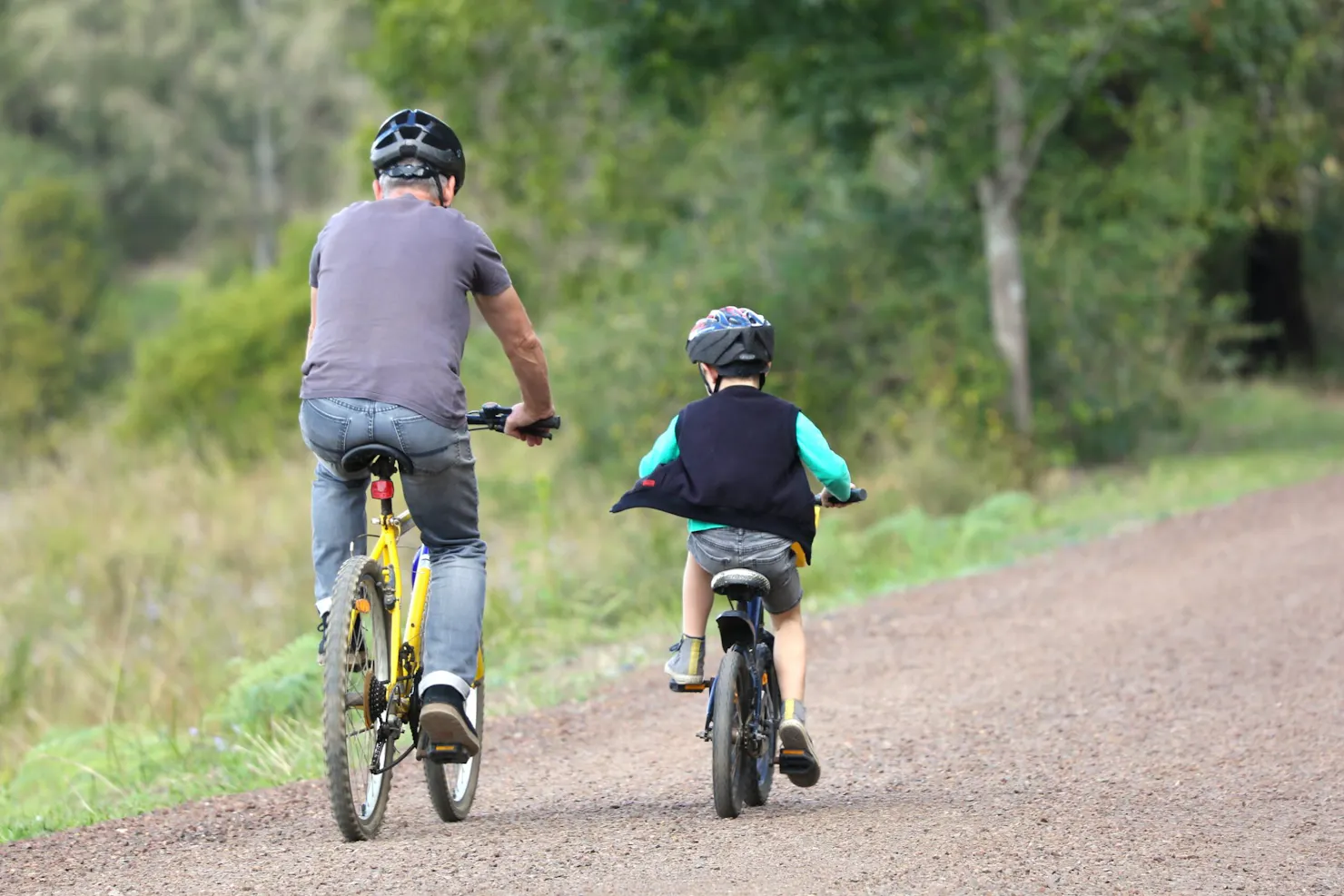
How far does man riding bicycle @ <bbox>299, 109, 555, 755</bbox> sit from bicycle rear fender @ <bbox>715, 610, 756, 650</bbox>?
75cm

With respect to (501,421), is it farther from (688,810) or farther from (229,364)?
(229,364)

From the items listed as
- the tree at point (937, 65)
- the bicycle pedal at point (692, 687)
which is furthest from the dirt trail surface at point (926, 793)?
the tree at point (937, 65)

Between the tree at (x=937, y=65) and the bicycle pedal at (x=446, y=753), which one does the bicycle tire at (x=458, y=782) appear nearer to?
the bicycle pedal at (x=446, y=753)

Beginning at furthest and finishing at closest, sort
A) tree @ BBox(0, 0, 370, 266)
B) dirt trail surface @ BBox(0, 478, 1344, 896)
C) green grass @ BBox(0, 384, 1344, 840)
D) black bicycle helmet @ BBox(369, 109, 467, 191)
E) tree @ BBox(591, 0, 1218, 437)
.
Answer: tree @ BBox(0, 0, 370, 266), tree @ BBox(591, 0, 1218, 437), green grass @ BBox(0, 384, 1344, 840), black bicycle helmet @ BBox(369, 109, 467, 191), dirt trail surface @ BBox(0, 478, 1344, 896)

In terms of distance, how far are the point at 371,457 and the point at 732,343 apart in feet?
4.00

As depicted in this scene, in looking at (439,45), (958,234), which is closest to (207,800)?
(958,234)

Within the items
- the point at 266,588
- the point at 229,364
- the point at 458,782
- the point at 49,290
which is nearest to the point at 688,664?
the point at 458,782

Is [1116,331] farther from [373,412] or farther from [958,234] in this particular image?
[373,412]

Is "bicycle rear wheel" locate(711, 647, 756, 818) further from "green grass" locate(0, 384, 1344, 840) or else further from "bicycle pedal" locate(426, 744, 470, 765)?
"green grass" locate(0, 384, 1344, 840)

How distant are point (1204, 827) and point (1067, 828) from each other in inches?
16.5

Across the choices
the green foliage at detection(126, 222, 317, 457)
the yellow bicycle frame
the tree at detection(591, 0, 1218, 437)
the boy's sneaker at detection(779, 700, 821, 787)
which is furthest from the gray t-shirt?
the green foliage at detection(126, 222, 317, 457)

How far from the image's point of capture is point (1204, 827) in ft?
17.9

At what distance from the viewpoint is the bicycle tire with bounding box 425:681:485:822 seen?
5586 millimetres

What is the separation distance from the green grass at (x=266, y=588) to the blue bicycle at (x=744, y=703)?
204cm
